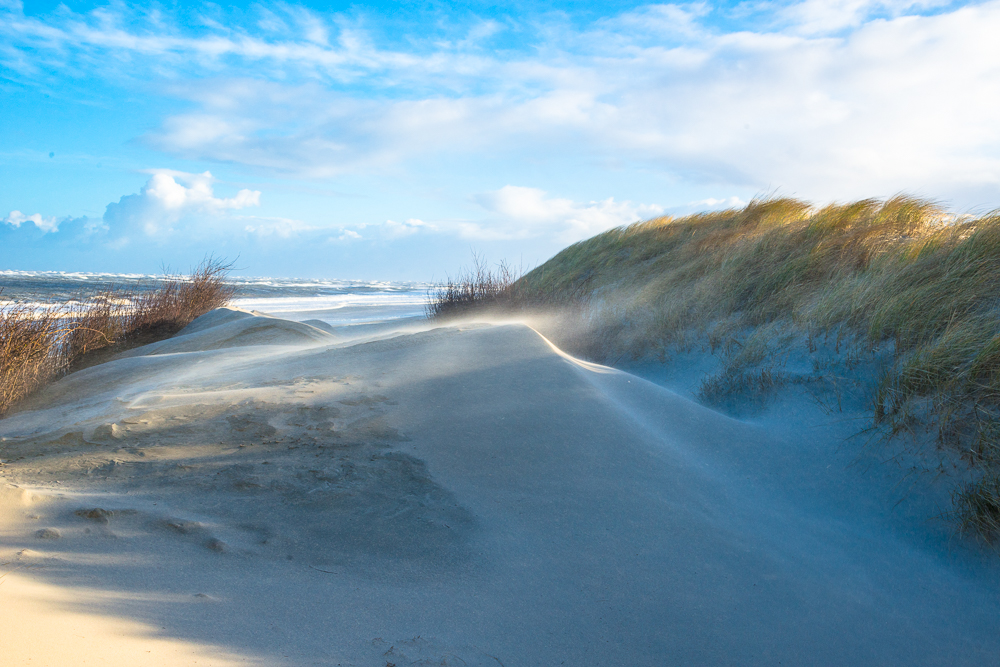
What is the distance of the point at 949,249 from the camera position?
14.7 ft

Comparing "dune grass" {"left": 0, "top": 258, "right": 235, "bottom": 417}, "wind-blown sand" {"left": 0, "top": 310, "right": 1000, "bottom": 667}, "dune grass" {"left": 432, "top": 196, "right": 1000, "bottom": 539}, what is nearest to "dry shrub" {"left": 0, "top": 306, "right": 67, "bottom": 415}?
"dune grass" {"left": 0, "top": 258, "right": 235, "bottom": 417}

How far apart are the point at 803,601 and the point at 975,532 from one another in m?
0.98

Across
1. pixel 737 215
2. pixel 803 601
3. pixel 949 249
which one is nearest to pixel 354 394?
pixel 803 601

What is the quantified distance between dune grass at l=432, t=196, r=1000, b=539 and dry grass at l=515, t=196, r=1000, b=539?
1 cm

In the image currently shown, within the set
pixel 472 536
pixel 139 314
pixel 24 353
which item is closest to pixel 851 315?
pixel 472 536

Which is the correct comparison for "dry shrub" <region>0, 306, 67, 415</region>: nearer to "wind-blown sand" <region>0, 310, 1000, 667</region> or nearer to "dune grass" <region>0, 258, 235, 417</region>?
"dune grass" <region>0, 258, 235, 417</region>

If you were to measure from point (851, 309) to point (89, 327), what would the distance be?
7918mm

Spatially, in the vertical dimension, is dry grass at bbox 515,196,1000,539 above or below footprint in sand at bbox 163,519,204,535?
above

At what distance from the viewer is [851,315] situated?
167 inches

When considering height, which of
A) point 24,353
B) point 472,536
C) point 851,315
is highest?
point 851,315

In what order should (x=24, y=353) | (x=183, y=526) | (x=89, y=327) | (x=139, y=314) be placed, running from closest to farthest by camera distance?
(x=183, y=526) → (x=24, y=353) → (x=89, y=327) → (x=139, y=314)

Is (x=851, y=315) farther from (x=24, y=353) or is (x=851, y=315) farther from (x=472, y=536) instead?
(x=24, y=353)

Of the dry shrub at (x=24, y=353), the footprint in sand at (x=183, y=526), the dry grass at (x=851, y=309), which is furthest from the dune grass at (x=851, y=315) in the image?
the dry shrub at (x=24, y=353)

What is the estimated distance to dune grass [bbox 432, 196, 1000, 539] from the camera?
3.04m
